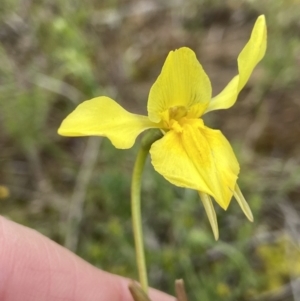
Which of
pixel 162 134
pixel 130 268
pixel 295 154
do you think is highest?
pixel 162 134

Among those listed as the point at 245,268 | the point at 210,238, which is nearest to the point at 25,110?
the point at 210,238

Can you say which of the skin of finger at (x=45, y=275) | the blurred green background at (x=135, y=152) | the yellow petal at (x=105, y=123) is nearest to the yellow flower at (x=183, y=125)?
the yellow petal at (x=105, y=123)

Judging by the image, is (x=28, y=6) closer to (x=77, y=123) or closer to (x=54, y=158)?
(x=54, y=158)

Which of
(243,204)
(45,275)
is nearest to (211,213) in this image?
(243,204)

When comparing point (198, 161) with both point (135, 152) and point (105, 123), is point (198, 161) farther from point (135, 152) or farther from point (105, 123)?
point (135, 152)

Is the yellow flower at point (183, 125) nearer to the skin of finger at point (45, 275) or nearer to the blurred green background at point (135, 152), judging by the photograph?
the skin of finger at point (45, 275)

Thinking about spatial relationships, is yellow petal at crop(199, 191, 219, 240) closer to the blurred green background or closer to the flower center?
the flower center
